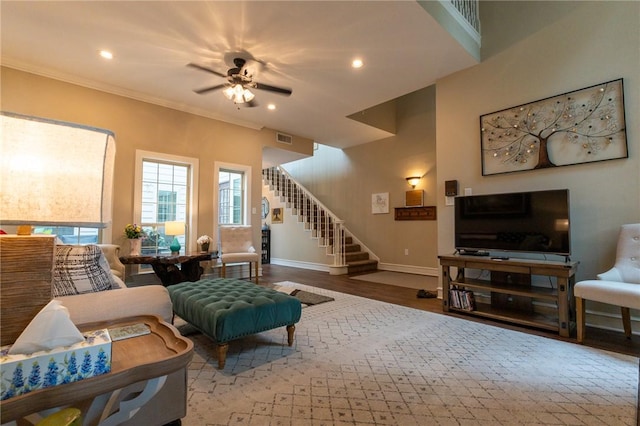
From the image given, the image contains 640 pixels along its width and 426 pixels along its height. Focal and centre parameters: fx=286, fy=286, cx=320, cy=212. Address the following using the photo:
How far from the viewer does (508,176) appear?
3.46m

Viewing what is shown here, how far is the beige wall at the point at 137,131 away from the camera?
367 cm

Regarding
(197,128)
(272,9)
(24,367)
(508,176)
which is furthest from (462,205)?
(197,128)

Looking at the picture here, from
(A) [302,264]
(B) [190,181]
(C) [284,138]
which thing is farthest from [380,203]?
(B) [190,181]

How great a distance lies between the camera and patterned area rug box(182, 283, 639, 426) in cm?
153

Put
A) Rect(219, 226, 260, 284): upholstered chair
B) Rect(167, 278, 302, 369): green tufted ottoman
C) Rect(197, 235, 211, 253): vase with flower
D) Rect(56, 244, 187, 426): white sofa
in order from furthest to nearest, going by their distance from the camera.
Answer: Rect(219, 226, 260, 284): upholstered chair, Rect(197, 235, 211, 253): vase with flower, Rect(167, 278, 302, 369): green tufted ottoman, Rect(56, 244, 187, 426): white sofa

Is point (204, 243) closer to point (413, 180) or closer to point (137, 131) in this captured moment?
point (137, 131)

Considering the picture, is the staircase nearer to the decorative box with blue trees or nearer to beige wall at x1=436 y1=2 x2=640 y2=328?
beige wall at x1=436 y1=2 x2=640 y2=328

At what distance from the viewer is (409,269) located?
19.7 feet

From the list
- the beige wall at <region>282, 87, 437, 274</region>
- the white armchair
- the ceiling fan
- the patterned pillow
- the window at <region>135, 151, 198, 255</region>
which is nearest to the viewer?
the patterned pillow

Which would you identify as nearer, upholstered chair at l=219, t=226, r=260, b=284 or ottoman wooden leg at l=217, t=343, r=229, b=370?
ottoman wooden leg at l=217, t=343, r=229, b=370

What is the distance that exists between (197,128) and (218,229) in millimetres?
1802

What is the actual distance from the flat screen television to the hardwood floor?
0.78 meters

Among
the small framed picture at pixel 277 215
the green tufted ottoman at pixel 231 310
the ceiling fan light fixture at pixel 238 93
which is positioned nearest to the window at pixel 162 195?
the ceiling fan light fixture at pixel 238 93

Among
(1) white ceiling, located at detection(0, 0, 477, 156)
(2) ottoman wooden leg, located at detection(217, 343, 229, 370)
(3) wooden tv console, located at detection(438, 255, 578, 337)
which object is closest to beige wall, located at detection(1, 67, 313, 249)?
(1) white ceiling, located at detection(0, 0, 477, 156)
